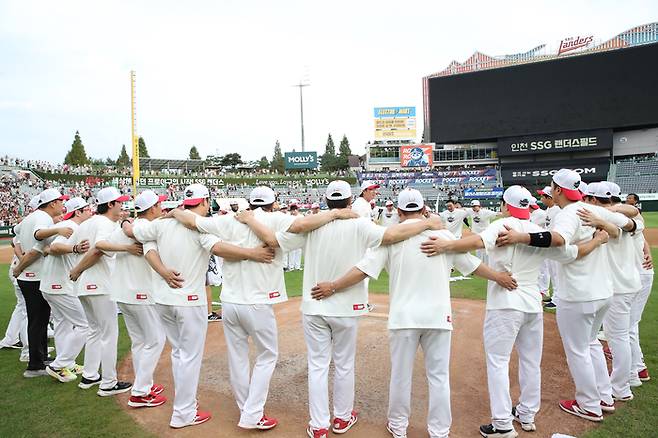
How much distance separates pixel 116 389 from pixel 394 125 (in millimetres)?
65446

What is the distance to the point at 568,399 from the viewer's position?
486 centimetres

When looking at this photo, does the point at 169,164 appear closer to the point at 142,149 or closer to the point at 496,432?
the point at 142,149

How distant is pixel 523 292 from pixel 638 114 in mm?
49564

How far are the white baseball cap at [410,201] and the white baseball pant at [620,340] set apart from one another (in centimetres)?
252

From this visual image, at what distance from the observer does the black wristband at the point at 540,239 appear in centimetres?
393

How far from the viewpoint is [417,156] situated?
61.4 metres

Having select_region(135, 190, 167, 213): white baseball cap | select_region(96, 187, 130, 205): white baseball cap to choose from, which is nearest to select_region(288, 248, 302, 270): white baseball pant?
select_region(96, 187, 130, 205): white baseball cap

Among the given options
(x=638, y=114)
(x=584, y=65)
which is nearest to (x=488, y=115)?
(x=584, y=65)

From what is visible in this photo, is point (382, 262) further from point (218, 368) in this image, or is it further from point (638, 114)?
point (638, 114)

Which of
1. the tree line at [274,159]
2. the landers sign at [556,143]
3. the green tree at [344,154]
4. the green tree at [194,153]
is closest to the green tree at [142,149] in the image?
the tree line at [274,159]

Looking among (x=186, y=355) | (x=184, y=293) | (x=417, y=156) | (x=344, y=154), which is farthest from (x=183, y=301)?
(x=344, y=154)

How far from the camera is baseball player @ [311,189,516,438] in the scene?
12.6 feet

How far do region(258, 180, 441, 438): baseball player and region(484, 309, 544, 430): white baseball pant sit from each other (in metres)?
1.26

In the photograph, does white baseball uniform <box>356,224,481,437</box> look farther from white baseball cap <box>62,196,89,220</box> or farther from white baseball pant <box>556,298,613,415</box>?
white baseball cap <box>62,196,89,220</box>
